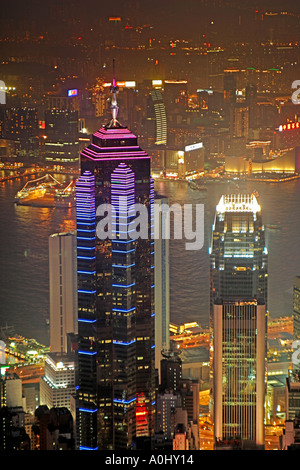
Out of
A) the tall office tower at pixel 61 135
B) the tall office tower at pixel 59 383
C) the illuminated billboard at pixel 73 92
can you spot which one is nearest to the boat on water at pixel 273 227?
the tall office tower at pixel 61 135

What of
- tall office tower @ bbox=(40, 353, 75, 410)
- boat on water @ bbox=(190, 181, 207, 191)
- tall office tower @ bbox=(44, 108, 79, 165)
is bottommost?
tall office tower @ bbox=(40, 353, 75, 410)

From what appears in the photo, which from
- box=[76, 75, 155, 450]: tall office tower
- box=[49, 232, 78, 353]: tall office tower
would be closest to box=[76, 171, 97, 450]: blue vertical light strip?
box=[76, 75, 155, 450]: tall office tower

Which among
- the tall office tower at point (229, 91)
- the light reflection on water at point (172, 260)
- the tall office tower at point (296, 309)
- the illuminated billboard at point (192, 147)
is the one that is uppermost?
the tall office tower at point (229, 91)

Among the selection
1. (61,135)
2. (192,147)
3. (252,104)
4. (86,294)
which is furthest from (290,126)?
(86,294)

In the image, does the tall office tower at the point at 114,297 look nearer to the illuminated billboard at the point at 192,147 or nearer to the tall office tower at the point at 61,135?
the tall office tower at the point at 61,135

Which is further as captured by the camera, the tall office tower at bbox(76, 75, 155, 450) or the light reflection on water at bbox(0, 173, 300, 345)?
the light reflection on water at bbox(0, 173, 300, 345)

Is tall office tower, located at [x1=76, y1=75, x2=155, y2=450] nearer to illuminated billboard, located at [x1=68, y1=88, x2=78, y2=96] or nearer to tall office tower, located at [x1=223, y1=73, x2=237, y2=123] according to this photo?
illuminated billboard, located at [x1=68, y1=88, x2=78, y2=96]
